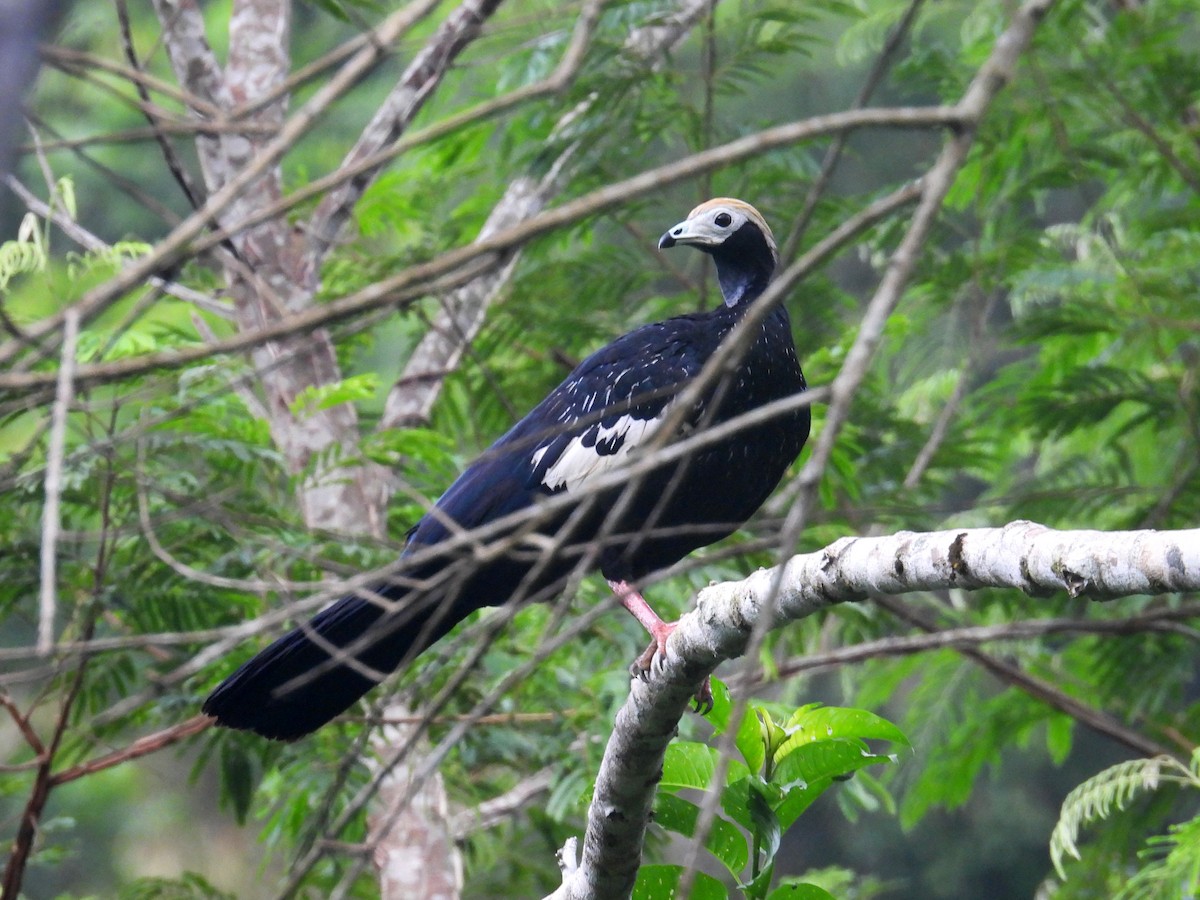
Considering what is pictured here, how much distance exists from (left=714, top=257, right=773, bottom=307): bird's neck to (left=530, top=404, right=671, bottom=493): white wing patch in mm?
616

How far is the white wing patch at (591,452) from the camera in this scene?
3.46m

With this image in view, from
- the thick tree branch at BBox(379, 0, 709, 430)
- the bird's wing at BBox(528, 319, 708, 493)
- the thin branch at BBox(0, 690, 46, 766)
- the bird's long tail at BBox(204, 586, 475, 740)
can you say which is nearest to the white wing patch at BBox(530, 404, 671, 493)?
the bird's wing at BBox(528, 319, 708, 493)

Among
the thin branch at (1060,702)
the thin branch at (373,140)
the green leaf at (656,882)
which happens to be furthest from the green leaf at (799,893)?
the thin branch at (373,140)

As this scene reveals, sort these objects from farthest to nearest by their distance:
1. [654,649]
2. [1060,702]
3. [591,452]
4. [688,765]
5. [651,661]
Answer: [1060,702], [591,452], [654,649], [651,661], [688,765]

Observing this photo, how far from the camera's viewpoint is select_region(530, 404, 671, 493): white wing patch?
346cm

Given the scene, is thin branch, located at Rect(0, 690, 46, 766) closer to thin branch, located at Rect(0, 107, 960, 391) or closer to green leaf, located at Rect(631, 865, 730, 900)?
green leaf, located at Rect(631, 865, 730, 900)

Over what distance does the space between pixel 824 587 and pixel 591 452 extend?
1.42 meters

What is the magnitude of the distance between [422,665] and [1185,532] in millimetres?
2589

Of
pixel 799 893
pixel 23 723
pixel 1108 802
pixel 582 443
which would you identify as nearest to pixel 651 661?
pixel 799 893

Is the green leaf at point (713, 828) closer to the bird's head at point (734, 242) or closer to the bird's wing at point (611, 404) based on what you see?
the bird's wing at point (611, 404)

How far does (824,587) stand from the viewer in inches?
84.8

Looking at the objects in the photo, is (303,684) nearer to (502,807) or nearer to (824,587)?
(824,587)

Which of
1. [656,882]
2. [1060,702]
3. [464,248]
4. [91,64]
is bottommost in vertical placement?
[1060,702]

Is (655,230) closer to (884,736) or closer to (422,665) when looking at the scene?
(422,665)
